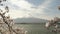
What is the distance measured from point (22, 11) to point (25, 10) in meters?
0.05

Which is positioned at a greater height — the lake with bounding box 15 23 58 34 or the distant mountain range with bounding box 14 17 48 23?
the distant mountain range with bounding box 14 17 48 23

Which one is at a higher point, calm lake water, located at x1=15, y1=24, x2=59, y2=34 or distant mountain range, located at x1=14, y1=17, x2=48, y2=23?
distant mountain range, located at x1=14, y1=17, x2=48, y2=23

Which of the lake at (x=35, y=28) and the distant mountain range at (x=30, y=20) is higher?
the distant mountain range at (x=30, y=20)

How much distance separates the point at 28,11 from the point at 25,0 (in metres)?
0.17

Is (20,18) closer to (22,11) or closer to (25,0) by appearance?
(22,11)

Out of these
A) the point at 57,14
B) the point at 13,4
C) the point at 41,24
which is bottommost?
the point at 41,24

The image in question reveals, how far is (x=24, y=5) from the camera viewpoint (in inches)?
90.2

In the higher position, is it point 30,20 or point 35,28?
point 30,20

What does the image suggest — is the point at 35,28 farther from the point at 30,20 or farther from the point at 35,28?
the point at 30,20

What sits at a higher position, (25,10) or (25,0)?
(25,0)

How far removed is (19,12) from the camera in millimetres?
2244

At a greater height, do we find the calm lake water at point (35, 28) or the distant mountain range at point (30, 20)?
the distant mountain range at point (30, 20)

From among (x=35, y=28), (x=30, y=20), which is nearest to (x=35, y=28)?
(x=35, y=28)

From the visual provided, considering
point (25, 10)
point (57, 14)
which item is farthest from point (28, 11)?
point (57, 14)
